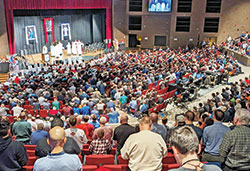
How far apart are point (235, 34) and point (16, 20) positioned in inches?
898

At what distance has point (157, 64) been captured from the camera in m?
19.5

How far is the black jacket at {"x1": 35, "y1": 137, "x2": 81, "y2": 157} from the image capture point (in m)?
4.32

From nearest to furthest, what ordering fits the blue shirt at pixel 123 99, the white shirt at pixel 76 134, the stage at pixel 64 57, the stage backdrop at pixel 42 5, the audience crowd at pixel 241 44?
the white shirt at pixel 76 134 → the blue shirt at pixel 123 99 → the stage backdrop at pixel 42 5 → the audience crowd at pixel 241 44 → the stage at pixel 64 57

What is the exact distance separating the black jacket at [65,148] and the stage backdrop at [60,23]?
20359 mm

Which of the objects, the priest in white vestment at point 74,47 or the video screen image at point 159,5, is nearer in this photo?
the priest in white vestment at point 74,47

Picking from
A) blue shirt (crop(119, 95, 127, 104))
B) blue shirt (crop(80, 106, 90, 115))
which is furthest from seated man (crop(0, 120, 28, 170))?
blue shirt (crop(119, 95, 127, 104))

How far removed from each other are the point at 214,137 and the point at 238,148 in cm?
105

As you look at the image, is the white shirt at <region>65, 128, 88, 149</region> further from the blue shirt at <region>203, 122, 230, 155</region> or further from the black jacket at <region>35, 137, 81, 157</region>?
the blue shirt at <region>203, 122, 230, 155</region>

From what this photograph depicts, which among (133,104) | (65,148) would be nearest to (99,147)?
(65,148)

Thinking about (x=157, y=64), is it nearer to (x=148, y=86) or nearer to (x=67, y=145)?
(x=148, y=86)

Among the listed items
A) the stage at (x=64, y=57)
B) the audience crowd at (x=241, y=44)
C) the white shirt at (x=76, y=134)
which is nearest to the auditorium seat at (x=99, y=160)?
the white shirt at (x=76, y=134)

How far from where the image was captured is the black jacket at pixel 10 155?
3.66 meters

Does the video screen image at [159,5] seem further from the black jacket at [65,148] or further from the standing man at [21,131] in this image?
the black jacket at [65,148]

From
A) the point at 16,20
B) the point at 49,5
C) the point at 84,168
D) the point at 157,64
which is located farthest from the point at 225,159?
the point at 16,20
